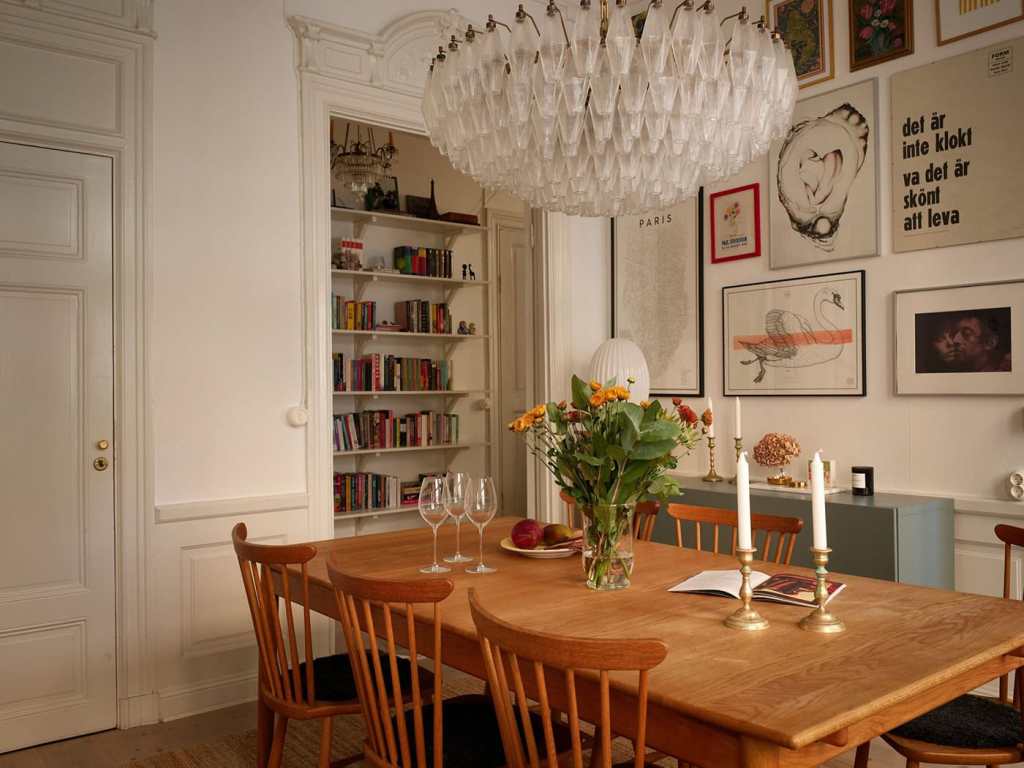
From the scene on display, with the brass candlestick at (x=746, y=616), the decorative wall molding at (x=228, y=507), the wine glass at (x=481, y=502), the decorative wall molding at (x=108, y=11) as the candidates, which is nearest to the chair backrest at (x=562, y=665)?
the brass candlestick at (x=746, y=616)

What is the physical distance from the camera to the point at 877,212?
3650 mm

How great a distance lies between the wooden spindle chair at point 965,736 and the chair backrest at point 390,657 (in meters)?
1.03

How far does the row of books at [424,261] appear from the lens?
5844 millimetres

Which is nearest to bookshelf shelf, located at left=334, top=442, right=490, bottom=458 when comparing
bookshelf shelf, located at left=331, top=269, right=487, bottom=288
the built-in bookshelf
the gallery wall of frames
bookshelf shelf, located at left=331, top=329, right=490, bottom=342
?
the built-in bookshelf

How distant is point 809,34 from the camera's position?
3.94m

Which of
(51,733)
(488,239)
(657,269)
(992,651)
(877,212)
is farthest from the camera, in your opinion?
(488,239)

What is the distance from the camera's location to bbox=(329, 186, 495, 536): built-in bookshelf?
559cm

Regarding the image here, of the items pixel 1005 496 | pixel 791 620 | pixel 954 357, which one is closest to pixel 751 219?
pixel 954 357

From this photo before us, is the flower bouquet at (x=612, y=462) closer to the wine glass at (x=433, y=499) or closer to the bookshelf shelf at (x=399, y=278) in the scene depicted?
the wine glass at (x=433, y=499)

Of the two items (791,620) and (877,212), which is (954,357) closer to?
(877,212)

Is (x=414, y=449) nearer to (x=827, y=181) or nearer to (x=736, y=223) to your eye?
(x=736, y=223)

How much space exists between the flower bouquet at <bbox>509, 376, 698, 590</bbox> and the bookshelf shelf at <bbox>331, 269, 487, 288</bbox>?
3.56m

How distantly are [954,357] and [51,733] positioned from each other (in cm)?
379

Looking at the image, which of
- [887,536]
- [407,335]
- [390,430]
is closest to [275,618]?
[887,536]
